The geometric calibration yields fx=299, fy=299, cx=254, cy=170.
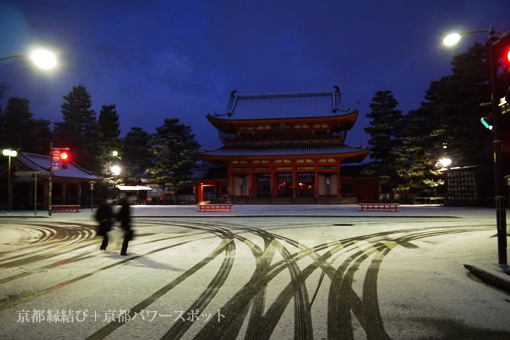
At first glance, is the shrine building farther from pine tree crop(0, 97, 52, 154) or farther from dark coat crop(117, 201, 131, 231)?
dark coat crop(117, 201, 131, 231)

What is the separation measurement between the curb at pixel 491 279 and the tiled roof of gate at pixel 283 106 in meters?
29.5

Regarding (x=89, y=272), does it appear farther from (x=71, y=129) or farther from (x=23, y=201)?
(x=71, y=129)

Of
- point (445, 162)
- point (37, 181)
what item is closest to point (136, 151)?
point (37, 181)

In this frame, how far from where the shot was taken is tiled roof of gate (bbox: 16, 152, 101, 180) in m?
28.3

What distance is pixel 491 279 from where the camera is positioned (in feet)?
15.7

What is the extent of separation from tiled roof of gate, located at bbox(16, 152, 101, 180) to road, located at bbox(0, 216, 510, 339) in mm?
25211

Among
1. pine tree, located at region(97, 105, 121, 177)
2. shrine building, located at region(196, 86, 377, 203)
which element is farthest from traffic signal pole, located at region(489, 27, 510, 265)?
pine tree, located at region(97, 105, 121, 177)

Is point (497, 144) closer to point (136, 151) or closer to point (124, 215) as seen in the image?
point (124, 215)

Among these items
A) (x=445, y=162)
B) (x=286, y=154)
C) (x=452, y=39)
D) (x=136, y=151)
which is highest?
(x=136, y=151)

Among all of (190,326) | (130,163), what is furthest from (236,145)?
(190,326)

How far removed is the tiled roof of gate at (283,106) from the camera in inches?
1416

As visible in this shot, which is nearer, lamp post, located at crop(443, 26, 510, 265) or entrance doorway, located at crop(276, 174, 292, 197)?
lamp post, located at crop(443, 26, 510, 265)

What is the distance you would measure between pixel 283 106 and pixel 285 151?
822 centimetres

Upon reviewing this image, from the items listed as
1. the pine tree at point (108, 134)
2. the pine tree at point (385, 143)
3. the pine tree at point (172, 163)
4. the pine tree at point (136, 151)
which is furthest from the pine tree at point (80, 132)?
the pine tree at point (385, 143)
